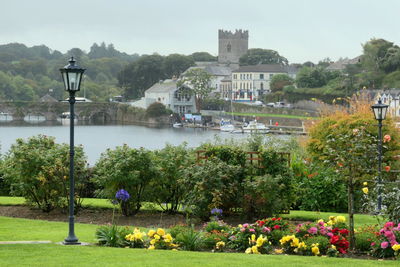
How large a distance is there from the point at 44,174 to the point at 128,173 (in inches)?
94.0

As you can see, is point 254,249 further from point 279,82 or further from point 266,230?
point 279,82

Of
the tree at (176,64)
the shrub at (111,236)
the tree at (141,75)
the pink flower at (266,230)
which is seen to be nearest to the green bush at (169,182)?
the shrub at (111,236)

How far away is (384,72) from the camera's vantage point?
10594 cm

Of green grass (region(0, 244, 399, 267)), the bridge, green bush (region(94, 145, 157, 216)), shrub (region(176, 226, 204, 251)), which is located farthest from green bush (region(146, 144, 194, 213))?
the bridge

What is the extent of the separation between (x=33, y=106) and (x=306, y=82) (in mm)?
57952

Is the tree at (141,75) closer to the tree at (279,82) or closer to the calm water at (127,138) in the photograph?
the tree at (279,82)

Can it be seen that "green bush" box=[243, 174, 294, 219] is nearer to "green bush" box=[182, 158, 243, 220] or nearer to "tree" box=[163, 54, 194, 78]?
"green bush" box=[182, 158, 243, 220]

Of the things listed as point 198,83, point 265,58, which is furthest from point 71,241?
point 265,58

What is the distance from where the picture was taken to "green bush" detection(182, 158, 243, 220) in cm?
1667

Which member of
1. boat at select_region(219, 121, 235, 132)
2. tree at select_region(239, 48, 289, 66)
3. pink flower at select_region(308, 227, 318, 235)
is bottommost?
boat at select_region(219, 121, 235, 132)

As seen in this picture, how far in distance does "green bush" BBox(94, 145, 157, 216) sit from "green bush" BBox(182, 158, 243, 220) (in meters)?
1.24

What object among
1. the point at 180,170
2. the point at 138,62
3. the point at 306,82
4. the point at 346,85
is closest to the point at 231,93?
the point at 138,62

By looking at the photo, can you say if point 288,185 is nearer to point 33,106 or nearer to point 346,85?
point 346,85

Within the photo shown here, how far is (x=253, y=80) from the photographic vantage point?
15688 cm
